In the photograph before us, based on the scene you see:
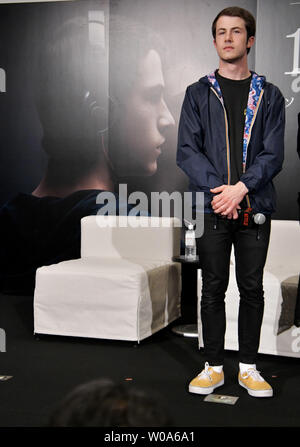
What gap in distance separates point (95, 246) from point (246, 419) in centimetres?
227

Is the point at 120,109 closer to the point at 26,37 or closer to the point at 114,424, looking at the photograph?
the point at 26,37

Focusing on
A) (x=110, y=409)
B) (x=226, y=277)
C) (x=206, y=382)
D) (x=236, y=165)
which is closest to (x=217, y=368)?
(x=206, y=382)

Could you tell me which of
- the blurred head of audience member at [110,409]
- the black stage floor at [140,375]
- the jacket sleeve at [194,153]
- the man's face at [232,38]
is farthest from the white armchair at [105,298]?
the blurred head of audience member at [110,409]

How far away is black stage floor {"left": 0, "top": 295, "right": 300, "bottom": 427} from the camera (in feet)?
7.93

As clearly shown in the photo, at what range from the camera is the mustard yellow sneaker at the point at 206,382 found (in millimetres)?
2660

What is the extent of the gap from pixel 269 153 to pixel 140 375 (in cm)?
130

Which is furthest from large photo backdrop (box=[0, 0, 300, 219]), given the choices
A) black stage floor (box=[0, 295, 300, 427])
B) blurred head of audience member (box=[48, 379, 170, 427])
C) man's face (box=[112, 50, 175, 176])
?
blurred head of audience member (box=[48, 379, 170, 427])

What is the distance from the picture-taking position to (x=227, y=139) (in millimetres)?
2596

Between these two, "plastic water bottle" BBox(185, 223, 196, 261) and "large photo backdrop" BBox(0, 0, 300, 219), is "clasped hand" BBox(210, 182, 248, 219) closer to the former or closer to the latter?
"plastic water bottle" BBox(185, 223, 196, 261)

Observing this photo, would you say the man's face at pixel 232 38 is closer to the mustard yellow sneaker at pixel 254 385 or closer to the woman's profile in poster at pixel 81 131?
the mustard yellow sneaker at pixel 254 385

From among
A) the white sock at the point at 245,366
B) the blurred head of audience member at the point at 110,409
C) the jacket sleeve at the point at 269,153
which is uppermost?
the jacket sleeve at the point at 269,153

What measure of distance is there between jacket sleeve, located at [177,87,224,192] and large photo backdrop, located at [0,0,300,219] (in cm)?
240

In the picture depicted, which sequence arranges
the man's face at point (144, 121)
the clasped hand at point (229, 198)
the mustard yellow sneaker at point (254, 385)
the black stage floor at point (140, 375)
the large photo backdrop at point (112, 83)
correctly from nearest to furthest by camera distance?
the black stage floor at point (140, 375)
the clasped hand at point (229, 198)
the mustard yellow sneaker at point (254, 385)
the large photo backdrop at point (112, 83)
the man's face at point (144, 121)

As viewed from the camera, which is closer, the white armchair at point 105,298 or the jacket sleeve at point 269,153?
the jacket sleeve at point 269,153
